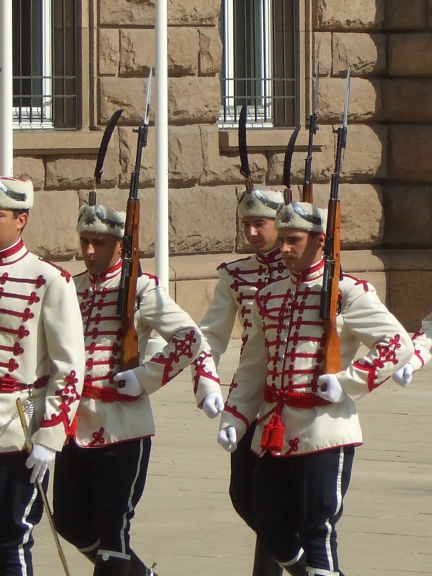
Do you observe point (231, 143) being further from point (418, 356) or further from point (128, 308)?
point (128, 308)

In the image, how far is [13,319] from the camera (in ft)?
19.5

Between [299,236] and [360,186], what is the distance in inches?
379

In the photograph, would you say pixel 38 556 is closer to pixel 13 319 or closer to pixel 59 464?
pixel 59 464

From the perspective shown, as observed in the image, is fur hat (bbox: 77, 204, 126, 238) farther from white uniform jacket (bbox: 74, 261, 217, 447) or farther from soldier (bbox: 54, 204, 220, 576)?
white uniform jacket (bbox: 74, 261, 217, 447)

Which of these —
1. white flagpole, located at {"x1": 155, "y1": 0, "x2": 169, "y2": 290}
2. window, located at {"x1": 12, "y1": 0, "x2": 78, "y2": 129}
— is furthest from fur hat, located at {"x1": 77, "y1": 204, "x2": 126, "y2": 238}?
window, located at {"x1": 12, "y1": 0, "x2": 78, "y2": 129}

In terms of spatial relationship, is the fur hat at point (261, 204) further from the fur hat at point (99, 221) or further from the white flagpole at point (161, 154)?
the white flagpole at point (161, 154)

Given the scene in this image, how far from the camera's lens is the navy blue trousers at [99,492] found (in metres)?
6.33

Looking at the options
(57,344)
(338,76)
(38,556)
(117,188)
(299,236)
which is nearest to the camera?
(57,344)

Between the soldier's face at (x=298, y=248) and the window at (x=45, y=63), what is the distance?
832 cm

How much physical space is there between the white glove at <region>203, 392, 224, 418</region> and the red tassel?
403mm

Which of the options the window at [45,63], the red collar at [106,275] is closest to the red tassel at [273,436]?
the red collar at [106,275]

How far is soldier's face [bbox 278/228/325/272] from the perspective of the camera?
6.35 m

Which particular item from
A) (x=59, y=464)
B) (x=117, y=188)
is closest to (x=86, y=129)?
(x=117, y=188)

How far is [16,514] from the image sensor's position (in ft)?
19.1
